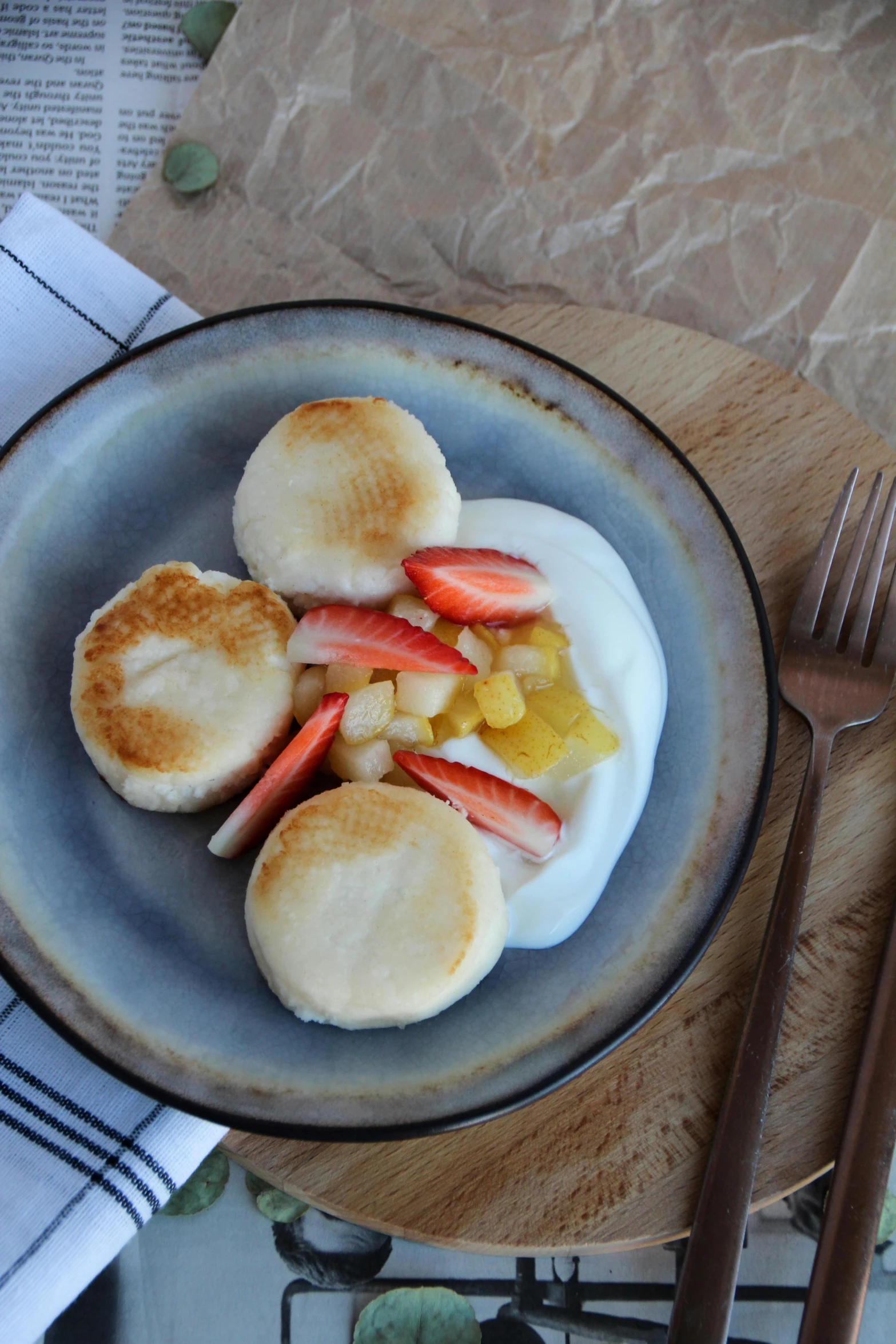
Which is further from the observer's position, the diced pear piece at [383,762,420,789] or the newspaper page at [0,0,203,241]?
the newspaper page at [0,0,203,241]

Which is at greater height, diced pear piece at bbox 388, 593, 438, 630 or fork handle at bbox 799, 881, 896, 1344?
diced pear piece at bbox 388, 593, 438, 630

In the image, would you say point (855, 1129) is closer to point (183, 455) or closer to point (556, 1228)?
point (556, 1228)

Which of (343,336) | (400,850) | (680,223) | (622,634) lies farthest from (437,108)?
(400,850)

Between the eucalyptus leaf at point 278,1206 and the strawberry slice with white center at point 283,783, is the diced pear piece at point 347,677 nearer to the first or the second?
the strawberry slice with white center at point 283,783

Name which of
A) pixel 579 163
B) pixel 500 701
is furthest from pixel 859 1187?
pixel 579 163

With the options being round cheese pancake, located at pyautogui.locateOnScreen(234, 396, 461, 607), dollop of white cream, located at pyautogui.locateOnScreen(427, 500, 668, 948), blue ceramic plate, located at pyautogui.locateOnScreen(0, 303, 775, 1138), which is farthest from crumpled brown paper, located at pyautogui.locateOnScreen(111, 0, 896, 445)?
dollop of white cream, located at pyautogui.locateOnScreen(427, 500, 668, 948)

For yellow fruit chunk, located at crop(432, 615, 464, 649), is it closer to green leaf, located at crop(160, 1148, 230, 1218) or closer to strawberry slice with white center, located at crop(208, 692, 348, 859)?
strawberry slice with white center, located at crop(208, 692, 348, 859)
